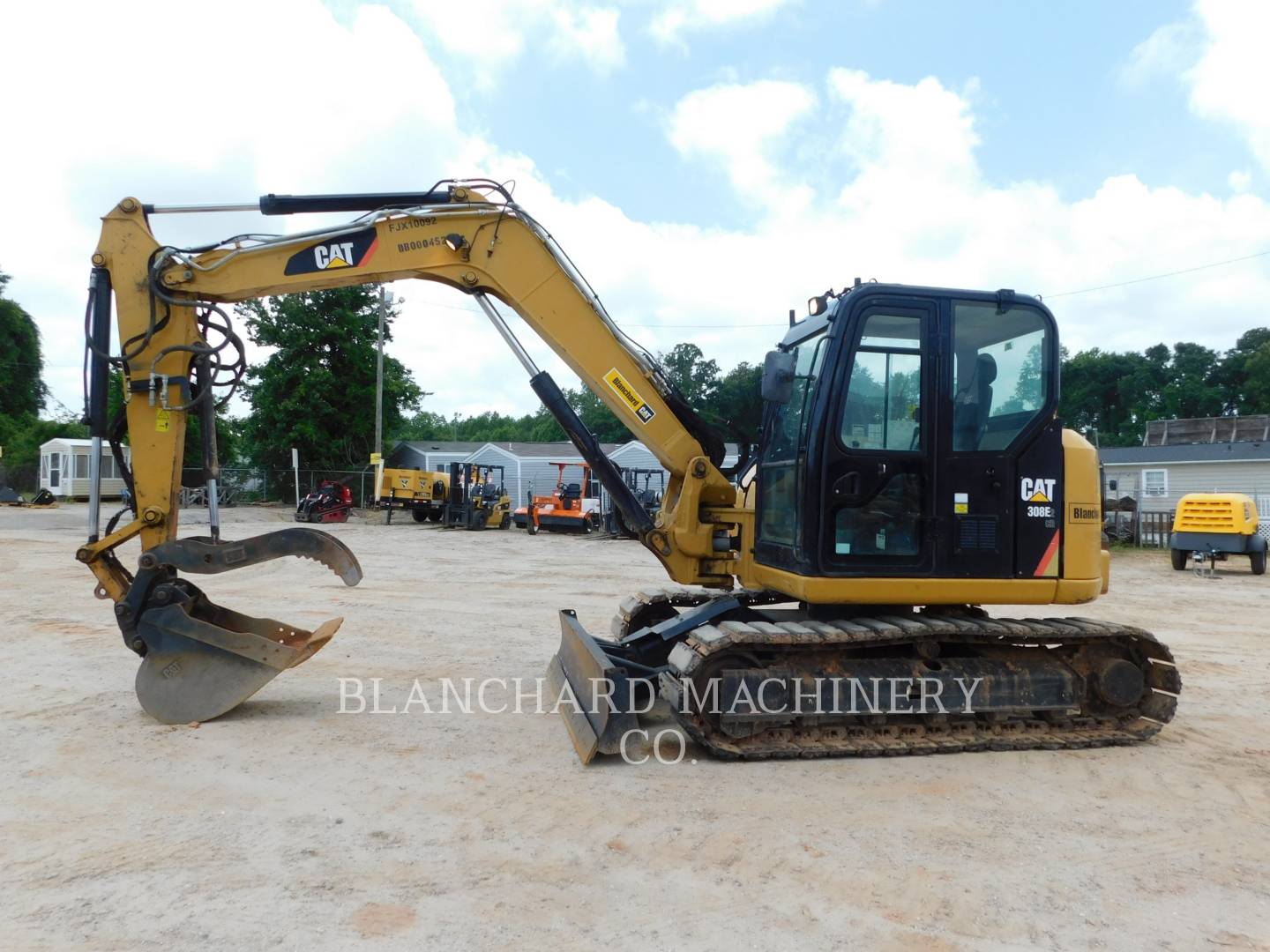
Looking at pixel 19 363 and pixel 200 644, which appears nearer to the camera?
pixel 200 644

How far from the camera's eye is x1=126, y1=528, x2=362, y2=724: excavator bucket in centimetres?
561

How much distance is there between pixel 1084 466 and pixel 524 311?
12.7 ft

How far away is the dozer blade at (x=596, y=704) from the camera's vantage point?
501 cm

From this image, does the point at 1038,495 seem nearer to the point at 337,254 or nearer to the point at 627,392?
the point at 627,392

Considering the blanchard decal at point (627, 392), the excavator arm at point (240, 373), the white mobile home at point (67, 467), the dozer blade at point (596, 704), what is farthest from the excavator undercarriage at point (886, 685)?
the white mobile home at point (67, 467)

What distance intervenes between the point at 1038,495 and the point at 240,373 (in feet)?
17.7

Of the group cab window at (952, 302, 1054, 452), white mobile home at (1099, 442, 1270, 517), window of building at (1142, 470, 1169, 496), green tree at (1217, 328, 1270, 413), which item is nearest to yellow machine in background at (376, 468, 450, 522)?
white mobile home at (1099, 442, 1270, 517)

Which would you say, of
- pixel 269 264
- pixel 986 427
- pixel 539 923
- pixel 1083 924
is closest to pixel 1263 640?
pixel 986 427

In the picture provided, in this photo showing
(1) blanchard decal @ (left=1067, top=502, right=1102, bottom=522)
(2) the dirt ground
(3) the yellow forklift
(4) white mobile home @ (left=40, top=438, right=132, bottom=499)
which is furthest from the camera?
(4) white mobile home @ (left=40, top=438, right=132, bottom=499)

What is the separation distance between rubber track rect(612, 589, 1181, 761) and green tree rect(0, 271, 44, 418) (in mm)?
51739

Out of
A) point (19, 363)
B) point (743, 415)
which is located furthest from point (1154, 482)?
point (19, 363)

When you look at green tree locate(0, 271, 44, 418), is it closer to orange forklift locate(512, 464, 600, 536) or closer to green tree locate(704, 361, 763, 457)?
orange forklift locate(512, 464, 600, 536)

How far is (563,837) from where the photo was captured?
4039 millimetres

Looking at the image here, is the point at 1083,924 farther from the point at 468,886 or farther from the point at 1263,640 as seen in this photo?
the point at 1263,640
